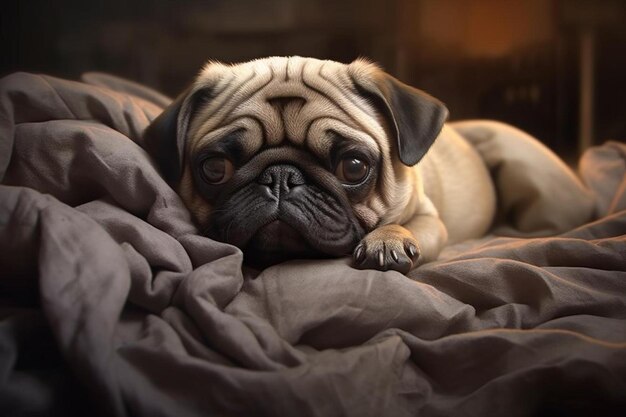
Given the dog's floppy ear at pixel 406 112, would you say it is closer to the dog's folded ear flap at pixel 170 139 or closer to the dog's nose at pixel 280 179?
the dog's nose at pixel 280 179

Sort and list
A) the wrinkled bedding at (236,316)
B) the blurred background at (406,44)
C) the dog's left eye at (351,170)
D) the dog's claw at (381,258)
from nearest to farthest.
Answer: the wrinkled bedding at (236,316)
the dog's claw at (381,258)
the dog's left eye at (351,170)
the blurred background at (406,44)

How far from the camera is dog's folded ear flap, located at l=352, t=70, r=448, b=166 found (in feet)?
4.46

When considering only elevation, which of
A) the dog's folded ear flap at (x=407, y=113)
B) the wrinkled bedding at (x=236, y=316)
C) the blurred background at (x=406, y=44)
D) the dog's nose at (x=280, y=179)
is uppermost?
the blurred background at (x=406, y=44)

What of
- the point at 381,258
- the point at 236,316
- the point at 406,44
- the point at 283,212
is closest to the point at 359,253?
the point at 381,258

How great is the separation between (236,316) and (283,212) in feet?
0.93

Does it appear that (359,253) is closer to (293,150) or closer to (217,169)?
(293,150)

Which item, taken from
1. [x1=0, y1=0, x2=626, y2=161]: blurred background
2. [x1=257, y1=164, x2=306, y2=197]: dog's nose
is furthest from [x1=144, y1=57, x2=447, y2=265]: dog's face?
[x1=0, y1=0, x2=626, y2=161]: blurred background

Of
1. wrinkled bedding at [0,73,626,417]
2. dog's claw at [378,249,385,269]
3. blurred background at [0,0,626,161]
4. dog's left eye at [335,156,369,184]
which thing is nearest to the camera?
wrinkled bedding at [0,73,626,417]

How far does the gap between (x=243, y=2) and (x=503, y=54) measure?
898 millimetres

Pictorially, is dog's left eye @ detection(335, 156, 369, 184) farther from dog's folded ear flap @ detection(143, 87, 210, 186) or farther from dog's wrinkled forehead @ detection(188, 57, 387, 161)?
dog's folded ear flap @ detection(143, 87, 210, 186)

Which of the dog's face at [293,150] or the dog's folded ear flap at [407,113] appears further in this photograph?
the dog's folded ear flap at [407,113]

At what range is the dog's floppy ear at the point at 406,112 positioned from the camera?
1360mm

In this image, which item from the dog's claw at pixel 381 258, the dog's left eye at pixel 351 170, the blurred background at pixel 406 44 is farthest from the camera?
the blurred background at pixel 406 44

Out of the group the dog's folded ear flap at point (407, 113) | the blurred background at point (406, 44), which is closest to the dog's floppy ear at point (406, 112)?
the dog's folded ear flap at point (407, 113)
